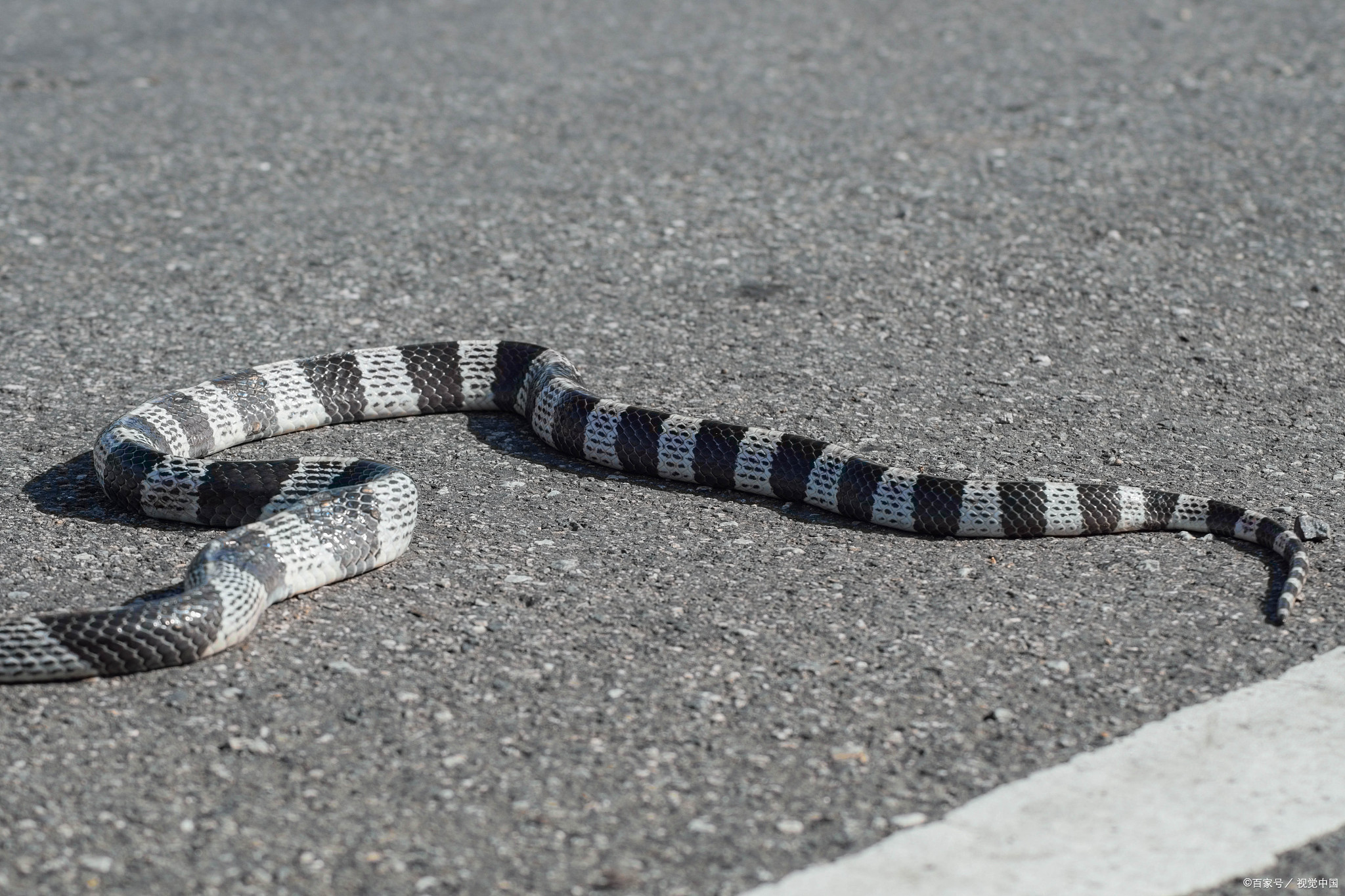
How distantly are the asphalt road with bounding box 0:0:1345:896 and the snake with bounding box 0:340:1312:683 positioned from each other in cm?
11

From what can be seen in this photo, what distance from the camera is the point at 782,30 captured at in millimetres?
13969

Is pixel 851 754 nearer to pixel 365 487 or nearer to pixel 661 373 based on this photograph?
pixel 365 487

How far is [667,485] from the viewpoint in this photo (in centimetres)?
691

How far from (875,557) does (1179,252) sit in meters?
4.22

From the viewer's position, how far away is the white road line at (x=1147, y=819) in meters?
4.09

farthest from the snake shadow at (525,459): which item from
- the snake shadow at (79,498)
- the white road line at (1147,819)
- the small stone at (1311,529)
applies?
the white road line at (1147,819)

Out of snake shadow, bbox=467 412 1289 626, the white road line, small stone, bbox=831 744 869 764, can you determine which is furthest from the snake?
small stone, bbox=831 744 869 764

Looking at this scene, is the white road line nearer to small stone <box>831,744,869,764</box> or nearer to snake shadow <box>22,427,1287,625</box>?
small stone <box>831,744,869,764</box>

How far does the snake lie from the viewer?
517 cm

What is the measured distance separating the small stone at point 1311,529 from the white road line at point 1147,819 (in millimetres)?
1218

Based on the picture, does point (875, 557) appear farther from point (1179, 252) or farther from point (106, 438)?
point (1179, 252)

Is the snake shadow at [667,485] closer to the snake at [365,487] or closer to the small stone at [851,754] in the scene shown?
the snake at [365,487]

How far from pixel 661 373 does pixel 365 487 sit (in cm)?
232

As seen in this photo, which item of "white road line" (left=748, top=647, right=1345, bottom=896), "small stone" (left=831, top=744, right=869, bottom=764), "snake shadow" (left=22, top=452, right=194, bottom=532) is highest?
"white road line" (left=748, top=647, right=1345, bottom=896)
